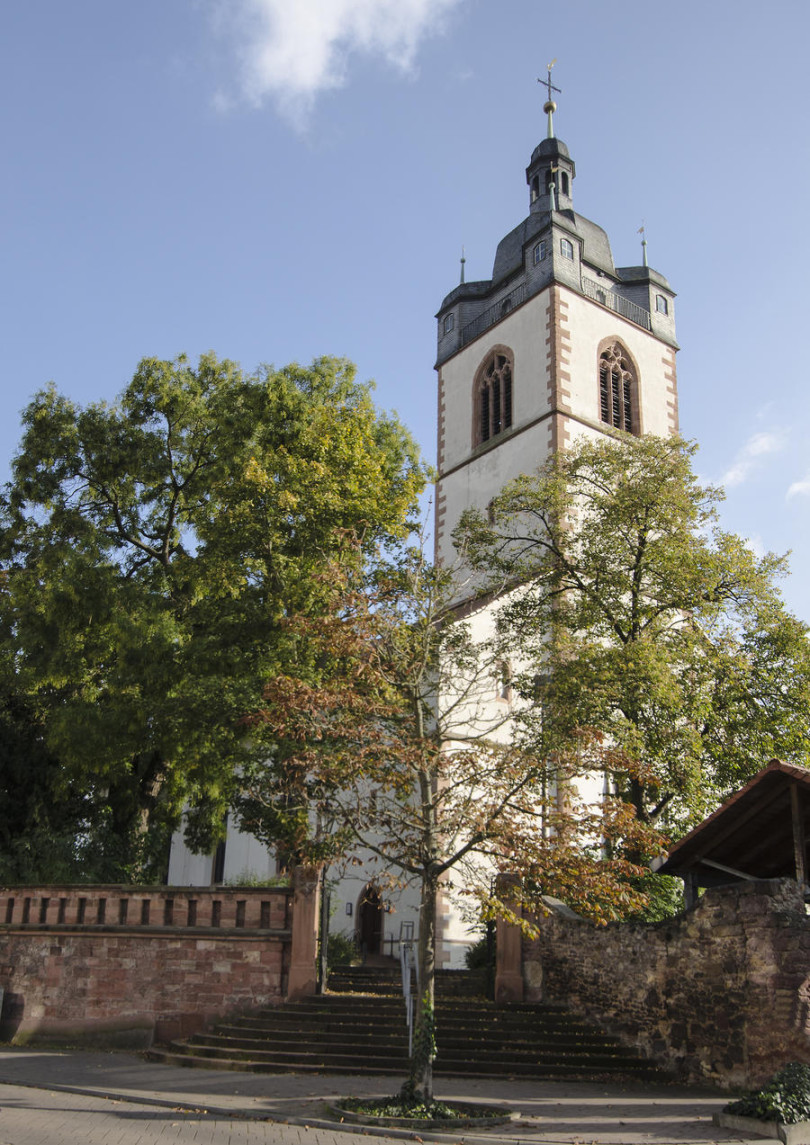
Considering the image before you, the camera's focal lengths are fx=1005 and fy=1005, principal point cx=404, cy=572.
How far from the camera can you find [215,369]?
21.4 m

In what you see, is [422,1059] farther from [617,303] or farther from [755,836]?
[617,303]

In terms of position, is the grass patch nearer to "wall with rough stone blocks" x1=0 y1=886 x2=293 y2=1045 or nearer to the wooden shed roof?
the wooden shed roof

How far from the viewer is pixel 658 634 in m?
16.8

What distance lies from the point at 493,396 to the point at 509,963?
72.1 feet

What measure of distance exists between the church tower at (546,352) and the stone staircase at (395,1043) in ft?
58.9

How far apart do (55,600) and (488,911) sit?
10.8 meters

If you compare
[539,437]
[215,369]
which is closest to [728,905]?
[215,369]

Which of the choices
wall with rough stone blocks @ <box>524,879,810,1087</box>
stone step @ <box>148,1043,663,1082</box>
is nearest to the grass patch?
stone step @ <box>148,1043,663,1082</box>

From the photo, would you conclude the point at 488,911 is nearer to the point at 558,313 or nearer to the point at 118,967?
the point at 118,967

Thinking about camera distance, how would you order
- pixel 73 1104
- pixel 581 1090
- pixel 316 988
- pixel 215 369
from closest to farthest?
pixel 73 1104, pixel 581 1090, pixel 316 988, pixel 215 369

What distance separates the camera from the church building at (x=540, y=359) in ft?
100

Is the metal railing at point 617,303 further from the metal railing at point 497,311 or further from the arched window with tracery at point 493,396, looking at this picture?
the arched window with tracery at point 493,396

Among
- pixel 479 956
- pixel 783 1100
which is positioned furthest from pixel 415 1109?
pixel 479 956

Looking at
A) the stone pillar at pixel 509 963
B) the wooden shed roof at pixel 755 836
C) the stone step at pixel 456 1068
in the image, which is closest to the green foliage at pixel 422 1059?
the stone step at pixel 456 1068
